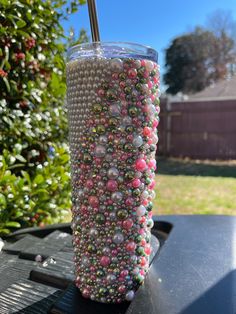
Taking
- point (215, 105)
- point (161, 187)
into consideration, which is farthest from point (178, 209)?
point (215, 105)

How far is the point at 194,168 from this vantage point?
280 inches

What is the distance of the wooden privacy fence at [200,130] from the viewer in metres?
8.44

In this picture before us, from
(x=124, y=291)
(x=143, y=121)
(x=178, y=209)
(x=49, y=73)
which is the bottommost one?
(x=178, y=209)

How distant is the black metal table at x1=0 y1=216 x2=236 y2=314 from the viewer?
0.65 meters

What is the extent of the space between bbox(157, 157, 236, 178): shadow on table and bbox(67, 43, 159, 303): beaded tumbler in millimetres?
5539

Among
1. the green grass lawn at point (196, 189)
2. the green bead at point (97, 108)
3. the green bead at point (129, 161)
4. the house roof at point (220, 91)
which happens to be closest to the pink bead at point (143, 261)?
the green bead at point (129, 161)

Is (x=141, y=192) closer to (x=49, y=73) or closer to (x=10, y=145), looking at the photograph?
(x=10, y=145)

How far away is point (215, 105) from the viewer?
28.5 feet

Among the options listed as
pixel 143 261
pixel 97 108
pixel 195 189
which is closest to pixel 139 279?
pixel 143 261

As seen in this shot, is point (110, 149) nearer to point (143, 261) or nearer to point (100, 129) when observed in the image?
point (100, 129)

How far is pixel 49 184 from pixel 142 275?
72 cm

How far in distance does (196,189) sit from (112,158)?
4213 mm

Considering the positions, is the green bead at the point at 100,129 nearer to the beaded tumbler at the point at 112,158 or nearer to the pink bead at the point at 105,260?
the beaded tumbler at the point at 112,158

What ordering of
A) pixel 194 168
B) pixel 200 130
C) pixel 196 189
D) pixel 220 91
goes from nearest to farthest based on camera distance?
pixel 196 189 < pixel 194 168 < pixel 200 130 < pixel 220 91
